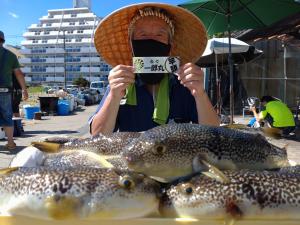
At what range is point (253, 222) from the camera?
1396 millimetres

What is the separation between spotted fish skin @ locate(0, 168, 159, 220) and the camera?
4.60 feet

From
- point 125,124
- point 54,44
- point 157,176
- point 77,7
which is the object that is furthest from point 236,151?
point 77,7

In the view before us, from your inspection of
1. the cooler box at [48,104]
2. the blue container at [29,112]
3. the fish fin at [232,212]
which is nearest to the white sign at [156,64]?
the fish fin at [232,212]

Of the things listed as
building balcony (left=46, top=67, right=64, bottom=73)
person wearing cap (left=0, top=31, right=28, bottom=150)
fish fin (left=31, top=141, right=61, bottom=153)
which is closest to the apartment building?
building balcony (left=46, top=67, right=64, bottom=73)

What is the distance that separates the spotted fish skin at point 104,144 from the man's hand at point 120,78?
1.65ft

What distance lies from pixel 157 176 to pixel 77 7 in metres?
147

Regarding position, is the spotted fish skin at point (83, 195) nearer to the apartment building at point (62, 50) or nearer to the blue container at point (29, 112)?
the blue container at point (29, 112)

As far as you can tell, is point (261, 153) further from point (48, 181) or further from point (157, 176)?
point (48, 181)

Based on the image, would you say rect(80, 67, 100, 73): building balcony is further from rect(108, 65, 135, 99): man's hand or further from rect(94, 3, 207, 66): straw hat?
rect(108, 65, 135, 99): man's hand

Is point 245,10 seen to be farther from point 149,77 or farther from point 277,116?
point 149,77

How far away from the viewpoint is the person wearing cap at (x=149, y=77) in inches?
104

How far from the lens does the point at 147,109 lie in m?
3.11

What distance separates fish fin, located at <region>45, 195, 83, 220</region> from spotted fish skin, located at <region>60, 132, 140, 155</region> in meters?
0.47

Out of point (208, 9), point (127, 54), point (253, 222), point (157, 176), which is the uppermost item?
point (208, 9)
